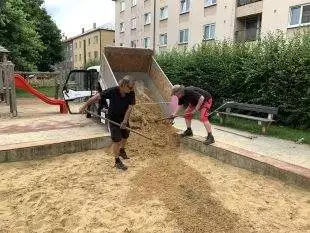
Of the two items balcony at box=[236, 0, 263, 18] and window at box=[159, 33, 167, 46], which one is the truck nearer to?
balcony at box=[236, 0, 263, 18]

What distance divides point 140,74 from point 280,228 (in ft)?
24.7

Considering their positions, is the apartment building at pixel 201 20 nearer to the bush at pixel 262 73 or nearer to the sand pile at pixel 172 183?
the bush at pixel 262 73

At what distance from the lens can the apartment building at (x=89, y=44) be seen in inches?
2120

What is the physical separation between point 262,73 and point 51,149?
22.1ft

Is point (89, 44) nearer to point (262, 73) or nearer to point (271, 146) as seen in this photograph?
point (262, 73)

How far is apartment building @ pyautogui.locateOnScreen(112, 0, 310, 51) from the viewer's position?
18.4 meters

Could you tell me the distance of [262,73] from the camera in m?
10.7

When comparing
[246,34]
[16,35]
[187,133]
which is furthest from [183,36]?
[187,133]

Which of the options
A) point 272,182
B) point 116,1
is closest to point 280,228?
point 272,182

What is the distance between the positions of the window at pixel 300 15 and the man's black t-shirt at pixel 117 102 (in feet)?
45.8

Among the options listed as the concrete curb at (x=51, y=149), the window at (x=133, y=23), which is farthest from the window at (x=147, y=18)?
the concrete curb at (x=51, y=149)

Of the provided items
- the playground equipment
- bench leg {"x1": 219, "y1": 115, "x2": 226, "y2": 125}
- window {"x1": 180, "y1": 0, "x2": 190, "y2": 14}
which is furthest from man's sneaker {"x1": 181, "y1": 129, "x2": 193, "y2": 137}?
window {"x1": 180, "y1": 0, "x2": 190, "y2": 14}

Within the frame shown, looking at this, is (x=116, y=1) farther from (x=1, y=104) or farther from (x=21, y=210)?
(x=21, y=210)

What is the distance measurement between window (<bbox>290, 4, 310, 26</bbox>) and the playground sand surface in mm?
→ 12898
